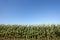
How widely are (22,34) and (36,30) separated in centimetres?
182

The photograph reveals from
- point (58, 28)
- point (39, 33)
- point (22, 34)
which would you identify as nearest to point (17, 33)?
point (22, 34)

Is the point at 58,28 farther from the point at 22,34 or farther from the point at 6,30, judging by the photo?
the point at 6,30

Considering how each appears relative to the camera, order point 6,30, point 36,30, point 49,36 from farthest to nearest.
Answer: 1. point 6,30
2. point 36,30
3. point 49,36

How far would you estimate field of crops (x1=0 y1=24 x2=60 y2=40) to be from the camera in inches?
498

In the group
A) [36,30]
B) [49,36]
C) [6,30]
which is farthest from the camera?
[6,30]

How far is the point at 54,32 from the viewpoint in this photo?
41.2 feet

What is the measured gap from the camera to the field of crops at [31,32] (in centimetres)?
1264

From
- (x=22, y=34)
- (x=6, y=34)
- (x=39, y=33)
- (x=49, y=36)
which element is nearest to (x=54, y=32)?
(x=49, y=36)

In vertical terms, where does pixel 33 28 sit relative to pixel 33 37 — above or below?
above

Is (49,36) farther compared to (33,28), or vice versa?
(33,28)

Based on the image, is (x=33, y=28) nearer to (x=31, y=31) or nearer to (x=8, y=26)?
(x=31, y=31)

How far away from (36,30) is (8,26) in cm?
411

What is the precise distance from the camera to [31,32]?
1308 cm

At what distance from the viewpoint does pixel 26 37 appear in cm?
1302
